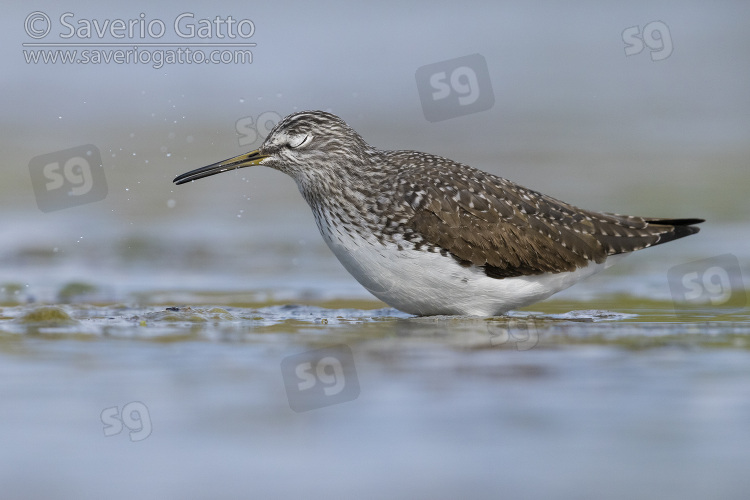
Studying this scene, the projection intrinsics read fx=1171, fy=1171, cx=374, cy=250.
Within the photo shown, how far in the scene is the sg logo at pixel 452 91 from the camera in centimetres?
2303

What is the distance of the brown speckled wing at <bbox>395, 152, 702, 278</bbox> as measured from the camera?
1112cm

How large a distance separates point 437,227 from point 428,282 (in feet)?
1.75

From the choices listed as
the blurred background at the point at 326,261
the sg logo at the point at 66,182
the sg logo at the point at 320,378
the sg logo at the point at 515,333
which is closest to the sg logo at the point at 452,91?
Result: the blurred background at the point at 326,261

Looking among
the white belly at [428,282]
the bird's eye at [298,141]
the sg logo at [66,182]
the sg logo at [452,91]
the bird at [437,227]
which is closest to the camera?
the white belly at [428,282]

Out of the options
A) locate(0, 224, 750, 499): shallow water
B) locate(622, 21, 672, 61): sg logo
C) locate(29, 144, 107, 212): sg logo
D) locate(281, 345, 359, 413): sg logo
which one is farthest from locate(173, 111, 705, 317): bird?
locate(622, 21, 672, 61): sg logo

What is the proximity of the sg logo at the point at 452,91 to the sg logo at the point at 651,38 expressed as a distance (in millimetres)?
4149

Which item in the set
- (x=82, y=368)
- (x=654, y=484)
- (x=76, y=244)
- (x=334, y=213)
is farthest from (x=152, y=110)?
(x=654, y=484)

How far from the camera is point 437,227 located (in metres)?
11.0

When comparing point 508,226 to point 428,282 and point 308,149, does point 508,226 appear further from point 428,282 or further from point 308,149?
point 308,149

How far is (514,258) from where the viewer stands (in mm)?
11383

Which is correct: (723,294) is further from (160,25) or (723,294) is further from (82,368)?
(160,25)

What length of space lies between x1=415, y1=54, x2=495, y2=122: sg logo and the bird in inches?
392

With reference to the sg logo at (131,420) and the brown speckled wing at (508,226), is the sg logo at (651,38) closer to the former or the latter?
the brown speckled wing at (508,226)

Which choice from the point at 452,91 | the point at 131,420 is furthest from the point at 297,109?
the point at 131,420
